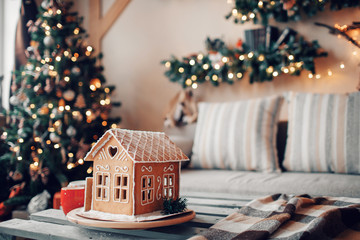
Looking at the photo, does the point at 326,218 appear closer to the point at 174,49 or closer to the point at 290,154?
the point at 290,154

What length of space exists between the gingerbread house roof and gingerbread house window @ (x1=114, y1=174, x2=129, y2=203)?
8 centimetres

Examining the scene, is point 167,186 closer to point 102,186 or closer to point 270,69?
point 102,186

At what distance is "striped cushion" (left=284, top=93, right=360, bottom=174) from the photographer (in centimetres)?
204

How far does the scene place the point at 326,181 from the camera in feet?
5.94

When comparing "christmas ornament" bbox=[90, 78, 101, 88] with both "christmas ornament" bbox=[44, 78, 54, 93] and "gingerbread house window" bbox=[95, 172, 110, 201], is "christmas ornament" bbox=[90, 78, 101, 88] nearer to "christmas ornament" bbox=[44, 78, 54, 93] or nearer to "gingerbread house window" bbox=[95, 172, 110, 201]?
"christmas ornament" bbox=[44, 78, 54, 93]

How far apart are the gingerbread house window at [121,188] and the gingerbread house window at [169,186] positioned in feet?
0.46

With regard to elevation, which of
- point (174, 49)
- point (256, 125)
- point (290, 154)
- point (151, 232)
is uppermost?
point (174, 49)

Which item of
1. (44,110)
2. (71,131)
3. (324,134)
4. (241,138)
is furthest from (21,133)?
(324,134)

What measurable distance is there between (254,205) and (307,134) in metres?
1.04

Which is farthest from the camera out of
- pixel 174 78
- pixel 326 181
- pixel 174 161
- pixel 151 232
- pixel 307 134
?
pixel 174 78

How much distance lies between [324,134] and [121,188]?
1.46 meters

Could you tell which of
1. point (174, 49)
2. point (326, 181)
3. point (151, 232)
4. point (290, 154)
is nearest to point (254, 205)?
point (151, 232)

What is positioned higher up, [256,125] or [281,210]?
[256,125]

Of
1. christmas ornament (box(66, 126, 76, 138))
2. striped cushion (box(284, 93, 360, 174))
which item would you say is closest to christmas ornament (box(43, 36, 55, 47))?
christmas ornament (box(66, 126, 76, 138))
